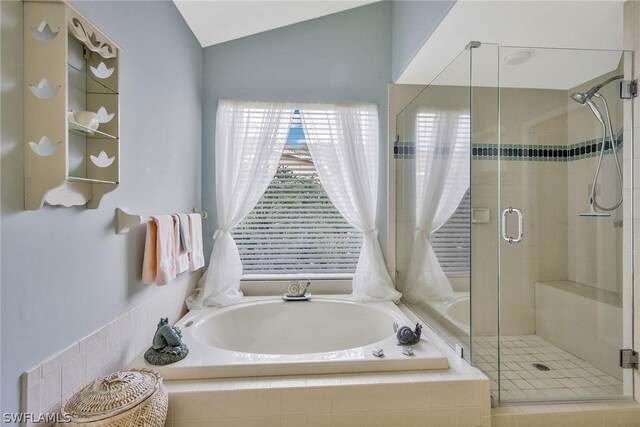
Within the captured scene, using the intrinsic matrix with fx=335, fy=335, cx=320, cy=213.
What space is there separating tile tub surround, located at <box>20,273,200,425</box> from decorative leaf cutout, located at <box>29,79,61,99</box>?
2.75 feet

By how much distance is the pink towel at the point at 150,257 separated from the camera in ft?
5.51

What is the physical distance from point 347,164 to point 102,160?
70.7 inches

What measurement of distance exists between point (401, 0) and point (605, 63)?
147 centimetres

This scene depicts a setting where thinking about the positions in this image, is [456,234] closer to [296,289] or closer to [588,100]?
[588,100]

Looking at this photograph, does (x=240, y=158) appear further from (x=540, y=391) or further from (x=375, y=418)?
(x=540, y=391)

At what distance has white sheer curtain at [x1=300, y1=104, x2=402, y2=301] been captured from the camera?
272 cm

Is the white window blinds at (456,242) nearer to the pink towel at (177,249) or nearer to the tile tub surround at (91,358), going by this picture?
the pink towel at (177,249)

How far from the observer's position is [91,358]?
130 cm

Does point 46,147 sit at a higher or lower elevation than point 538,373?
higher

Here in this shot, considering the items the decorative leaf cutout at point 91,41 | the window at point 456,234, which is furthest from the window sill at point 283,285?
the decorative leaf cutout at point 91,41

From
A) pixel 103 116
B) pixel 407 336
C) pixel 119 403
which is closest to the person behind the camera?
pixel 119 403

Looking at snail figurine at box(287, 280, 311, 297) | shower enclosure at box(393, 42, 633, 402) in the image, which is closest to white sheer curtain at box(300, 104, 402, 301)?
snail figurine at box(287, 280, 311, 297)

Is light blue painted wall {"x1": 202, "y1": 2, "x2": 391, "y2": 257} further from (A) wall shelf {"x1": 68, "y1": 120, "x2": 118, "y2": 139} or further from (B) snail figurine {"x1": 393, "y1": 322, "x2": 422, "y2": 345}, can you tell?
(A) wall shelf {"x1": 68, "y1": 120, "x2": 118, "y2": 139}

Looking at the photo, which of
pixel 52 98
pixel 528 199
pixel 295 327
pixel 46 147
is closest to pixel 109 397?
pixel 46 147
